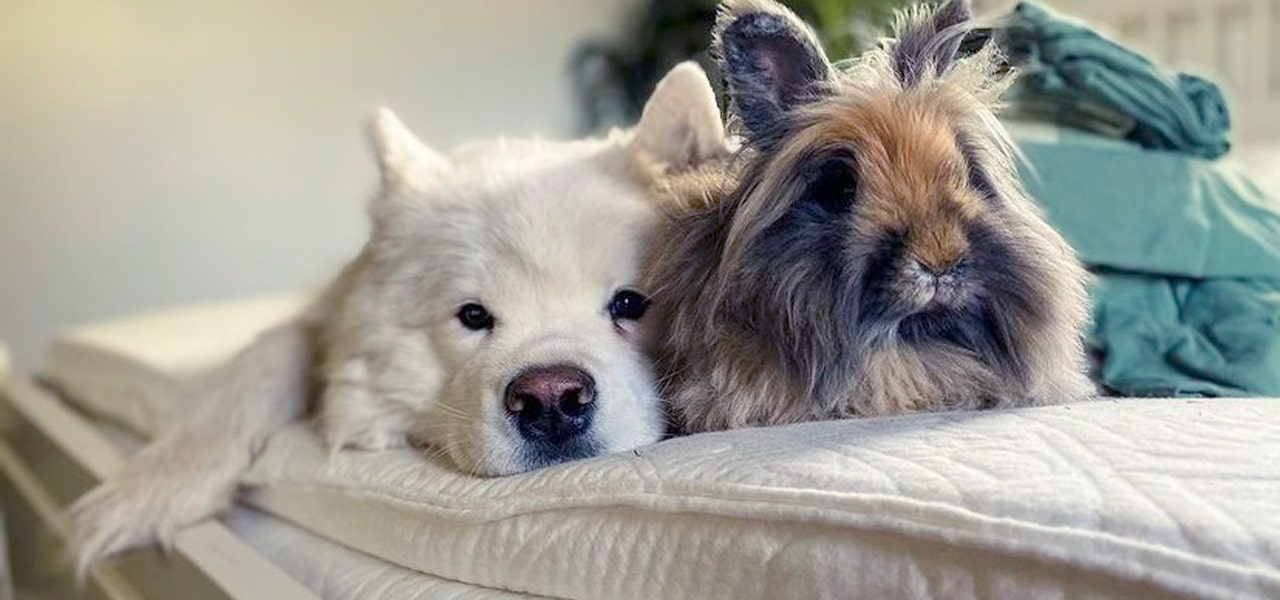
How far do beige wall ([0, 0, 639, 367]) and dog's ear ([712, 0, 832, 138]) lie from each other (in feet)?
6.31

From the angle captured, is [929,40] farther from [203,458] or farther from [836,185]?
[203,458]

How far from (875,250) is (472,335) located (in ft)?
1.33

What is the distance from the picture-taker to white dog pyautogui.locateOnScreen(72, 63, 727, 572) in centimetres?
88

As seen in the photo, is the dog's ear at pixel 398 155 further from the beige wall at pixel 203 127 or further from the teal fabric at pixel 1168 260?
the beige wall at pixel 203 127

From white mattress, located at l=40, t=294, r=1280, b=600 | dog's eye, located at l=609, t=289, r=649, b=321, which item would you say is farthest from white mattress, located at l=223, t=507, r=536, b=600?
dog's eye, located at l=609, t=289, r=649, b=321

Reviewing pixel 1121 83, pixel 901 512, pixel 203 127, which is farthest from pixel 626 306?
pixel 203 127

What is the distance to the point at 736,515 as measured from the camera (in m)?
0.64

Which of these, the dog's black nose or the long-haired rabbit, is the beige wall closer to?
the dog's black nose

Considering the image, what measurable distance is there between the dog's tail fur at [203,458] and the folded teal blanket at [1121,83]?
80 centimetres

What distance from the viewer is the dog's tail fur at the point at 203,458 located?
3.63ft

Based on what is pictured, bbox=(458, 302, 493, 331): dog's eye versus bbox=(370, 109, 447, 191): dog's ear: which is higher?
bbox=(370, 109, 447, 191): dog's ear

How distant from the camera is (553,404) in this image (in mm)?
865

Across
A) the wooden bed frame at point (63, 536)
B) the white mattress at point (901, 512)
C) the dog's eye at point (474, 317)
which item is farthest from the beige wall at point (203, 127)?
the white mattress at point (901, 512)

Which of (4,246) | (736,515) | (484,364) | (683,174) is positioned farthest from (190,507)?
(4,246)
